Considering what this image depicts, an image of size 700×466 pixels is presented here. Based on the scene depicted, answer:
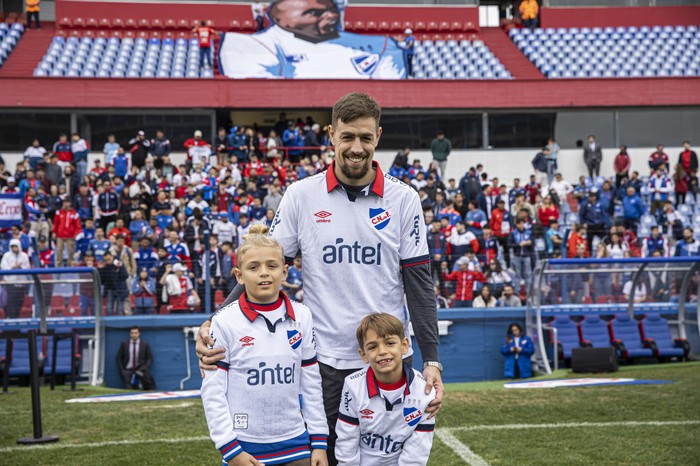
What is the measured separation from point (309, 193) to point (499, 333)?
12707 millimetres

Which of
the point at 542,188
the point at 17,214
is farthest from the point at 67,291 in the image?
the point at 542,188

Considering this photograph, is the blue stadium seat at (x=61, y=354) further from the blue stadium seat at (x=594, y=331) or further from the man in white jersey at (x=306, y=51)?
the man in white jersey at (x=306, y=51)

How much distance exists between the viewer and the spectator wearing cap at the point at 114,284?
15.5 m

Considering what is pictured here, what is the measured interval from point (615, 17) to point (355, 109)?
3422 cm

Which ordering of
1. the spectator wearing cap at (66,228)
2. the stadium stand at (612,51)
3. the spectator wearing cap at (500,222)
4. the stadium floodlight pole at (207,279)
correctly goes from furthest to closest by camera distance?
the stadium stand at (612,51) → the spectator wearing cap at (500,222) → the spectator wearing cap at (66,228) → the stadium floodlight pole at (207,279)

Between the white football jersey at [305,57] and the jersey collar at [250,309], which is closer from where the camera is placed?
the jersey collar at [250,309]

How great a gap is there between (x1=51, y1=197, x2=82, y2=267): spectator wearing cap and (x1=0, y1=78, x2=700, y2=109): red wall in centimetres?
975

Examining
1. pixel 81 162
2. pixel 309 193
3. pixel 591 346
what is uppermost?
pixel 81 162

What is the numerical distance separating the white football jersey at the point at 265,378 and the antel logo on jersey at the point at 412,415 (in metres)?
0.41

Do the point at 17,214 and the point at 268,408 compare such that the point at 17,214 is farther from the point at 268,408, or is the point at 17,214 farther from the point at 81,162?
the point at 268,408

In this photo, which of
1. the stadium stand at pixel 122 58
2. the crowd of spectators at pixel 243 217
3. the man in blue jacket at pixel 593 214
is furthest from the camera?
the stadium stand at pixel 122 58

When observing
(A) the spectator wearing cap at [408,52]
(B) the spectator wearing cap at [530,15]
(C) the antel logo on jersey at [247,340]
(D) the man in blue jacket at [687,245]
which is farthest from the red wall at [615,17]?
(C) the antel logo on jersey at [247,340]

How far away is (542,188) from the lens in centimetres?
2477

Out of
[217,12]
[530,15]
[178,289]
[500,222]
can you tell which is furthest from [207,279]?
[530,15]
